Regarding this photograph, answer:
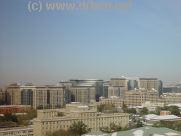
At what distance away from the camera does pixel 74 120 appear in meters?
6.31

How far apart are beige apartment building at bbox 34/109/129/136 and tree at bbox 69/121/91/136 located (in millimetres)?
159

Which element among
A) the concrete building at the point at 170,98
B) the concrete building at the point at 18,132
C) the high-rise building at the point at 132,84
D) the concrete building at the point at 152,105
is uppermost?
the high-rise building at the point at 132,84

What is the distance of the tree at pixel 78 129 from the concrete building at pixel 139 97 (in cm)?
307

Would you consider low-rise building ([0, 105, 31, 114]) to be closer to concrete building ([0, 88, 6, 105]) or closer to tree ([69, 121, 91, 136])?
concrete building ([0, 88, 6, 105])

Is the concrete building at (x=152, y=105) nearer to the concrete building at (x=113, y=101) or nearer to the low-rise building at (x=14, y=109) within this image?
the concrete building at (x=113, y=101)

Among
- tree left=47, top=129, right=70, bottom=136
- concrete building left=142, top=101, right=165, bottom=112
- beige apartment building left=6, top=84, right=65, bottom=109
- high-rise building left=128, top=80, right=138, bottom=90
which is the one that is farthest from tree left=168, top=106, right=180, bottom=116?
tree left=47, top=129, right=70, bottom=136

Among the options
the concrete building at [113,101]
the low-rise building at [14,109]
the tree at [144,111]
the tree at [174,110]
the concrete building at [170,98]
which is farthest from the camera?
the concrete building at [113,101]

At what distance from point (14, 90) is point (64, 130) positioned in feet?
8.76

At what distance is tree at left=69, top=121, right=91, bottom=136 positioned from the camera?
578 cm

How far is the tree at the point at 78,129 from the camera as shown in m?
5.78

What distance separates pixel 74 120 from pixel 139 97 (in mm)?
3075

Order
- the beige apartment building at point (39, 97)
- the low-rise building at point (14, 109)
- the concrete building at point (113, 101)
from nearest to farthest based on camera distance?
the low-rise building at point (14, 109), the beige apartment building at point (39, 97), the concrete building at point (113, 101)

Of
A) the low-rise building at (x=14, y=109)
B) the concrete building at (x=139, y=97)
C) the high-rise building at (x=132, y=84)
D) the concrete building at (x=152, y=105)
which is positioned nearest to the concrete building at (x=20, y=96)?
the low-rise building at (x=14, y=109)

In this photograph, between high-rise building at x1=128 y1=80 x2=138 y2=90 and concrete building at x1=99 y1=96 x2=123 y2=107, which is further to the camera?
concrete building at x1=99 y1=96 x2=123 y2=107
